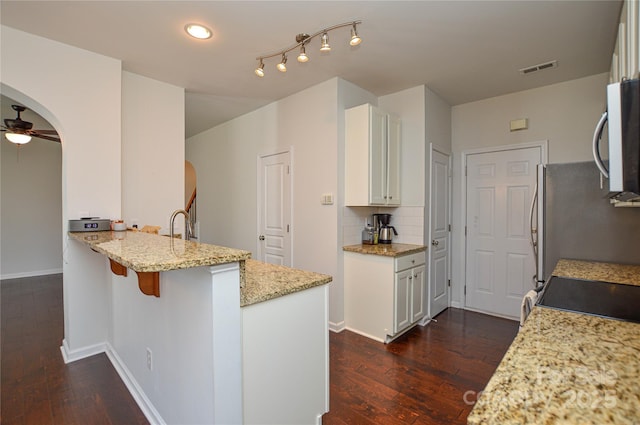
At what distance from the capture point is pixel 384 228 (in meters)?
3.43

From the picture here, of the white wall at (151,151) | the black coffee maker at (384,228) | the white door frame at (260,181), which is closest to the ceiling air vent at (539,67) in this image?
the black coffee maker at (384,228)

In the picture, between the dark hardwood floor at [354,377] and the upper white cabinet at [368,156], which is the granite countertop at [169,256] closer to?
the dark hardwood floor at [354,377]

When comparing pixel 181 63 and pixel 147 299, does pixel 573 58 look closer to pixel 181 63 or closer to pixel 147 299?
pixel 181 63

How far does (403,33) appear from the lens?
228 centimetres

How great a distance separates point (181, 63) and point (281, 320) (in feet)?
8.57

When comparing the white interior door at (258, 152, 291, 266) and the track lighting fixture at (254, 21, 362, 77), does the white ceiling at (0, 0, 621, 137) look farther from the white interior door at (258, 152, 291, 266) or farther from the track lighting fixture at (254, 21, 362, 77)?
the white interior door at (258, 152, 291, 266)

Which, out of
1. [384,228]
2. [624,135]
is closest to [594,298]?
[624,135]

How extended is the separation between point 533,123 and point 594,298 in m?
2.69

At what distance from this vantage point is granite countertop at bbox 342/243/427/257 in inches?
112

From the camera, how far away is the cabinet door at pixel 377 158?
9.80ft

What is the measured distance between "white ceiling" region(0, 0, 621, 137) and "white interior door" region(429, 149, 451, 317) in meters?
0.93

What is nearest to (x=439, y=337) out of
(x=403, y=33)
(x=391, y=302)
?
(x=391, y=302)

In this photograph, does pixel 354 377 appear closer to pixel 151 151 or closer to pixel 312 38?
pixel 312 38

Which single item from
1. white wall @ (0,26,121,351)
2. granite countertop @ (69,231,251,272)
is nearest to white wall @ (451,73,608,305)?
granite countertop @ (69,231,251,272)
